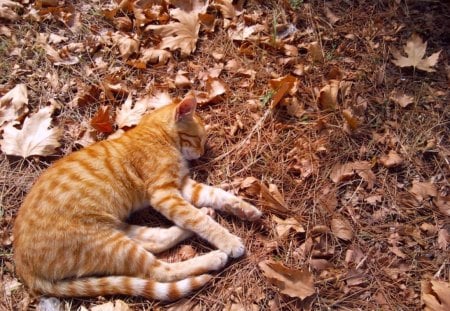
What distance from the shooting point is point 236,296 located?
2.87 meters

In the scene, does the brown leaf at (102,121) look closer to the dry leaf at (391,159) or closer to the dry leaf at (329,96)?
the dry leaf at (329,96)

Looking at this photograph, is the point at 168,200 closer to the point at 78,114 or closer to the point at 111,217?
the point at 111,217

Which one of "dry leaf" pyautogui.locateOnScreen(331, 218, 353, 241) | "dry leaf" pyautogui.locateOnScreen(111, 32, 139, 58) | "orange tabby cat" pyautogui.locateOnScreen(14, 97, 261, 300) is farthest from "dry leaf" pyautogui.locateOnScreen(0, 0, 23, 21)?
"dry leaf" pyautogui.locateOnScreen(331, 218, 353, 241)

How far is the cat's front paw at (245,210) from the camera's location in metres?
3.15

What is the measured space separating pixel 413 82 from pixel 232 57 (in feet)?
5.61

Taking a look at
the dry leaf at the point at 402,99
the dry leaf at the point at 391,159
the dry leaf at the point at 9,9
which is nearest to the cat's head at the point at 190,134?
the dry leaf at the point at 391,159

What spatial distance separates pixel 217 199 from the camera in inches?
128

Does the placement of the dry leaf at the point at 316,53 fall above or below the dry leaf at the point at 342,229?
above

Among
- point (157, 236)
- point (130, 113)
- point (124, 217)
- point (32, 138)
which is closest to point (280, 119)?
point (130, 113)

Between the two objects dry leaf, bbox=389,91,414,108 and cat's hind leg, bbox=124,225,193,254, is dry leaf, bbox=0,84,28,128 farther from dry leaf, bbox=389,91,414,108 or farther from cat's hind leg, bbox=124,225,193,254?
dry leaf, bbox=389,91,414,108

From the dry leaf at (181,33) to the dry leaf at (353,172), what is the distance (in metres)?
1.89

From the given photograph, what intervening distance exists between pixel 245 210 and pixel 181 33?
79.8 inches

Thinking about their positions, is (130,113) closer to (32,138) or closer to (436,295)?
(32,138)

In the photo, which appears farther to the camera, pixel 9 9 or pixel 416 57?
pixel 9 9
